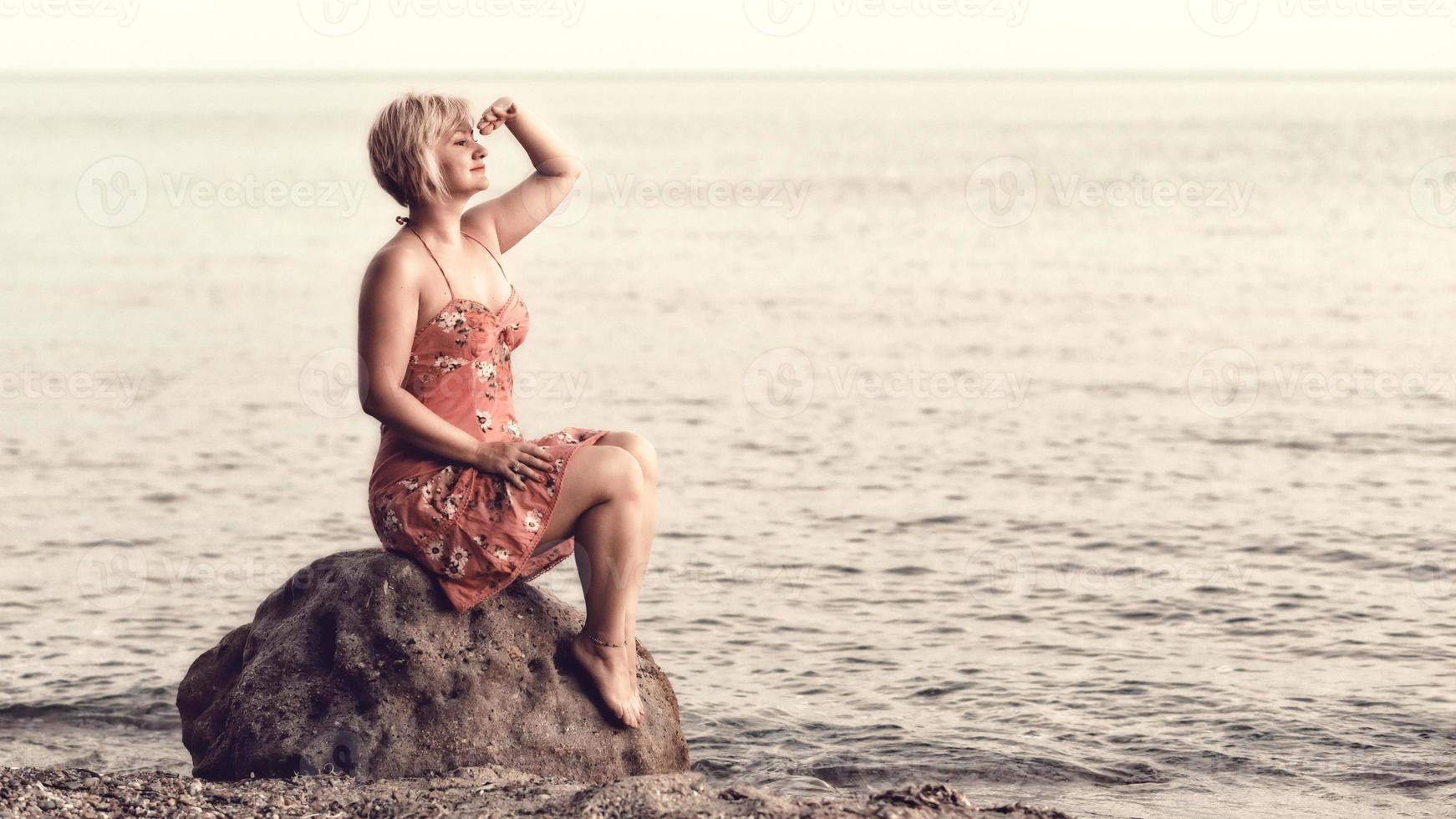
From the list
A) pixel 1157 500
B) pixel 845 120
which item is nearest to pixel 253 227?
pixel 1157 500

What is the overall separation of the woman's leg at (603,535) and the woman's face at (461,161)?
3.58 feet

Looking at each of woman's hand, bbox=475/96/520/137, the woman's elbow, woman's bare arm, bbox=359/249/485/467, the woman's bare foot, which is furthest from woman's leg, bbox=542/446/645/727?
woman's hand, bbox=475/96/520/137

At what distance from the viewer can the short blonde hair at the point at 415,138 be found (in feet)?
20.0

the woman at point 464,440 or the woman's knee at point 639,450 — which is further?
the woman's knee at point 639,450

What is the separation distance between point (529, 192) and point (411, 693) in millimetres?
2023

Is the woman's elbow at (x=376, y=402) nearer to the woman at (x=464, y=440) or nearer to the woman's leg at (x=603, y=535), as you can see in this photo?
the woman at (x=464, y=440)

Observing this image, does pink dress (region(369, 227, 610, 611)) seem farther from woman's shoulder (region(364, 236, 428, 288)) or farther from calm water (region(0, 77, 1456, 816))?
calm water (region(0, 77, 1456, 816))

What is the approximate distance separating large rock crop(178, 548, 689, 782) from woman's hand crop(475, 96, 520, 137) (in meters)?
1.67

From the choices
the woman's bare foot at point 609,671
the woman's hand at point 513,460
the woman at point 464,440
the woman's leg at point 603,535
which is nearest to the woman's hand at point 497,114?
the woman at point 464,440

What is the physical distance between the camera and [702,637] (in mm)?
10148

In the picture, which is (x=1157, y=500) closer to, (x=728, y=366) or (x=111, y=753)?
(x=728, y=366)

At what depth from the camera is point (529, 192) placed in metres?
6.70

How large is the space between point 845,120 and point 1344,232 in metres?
84.3

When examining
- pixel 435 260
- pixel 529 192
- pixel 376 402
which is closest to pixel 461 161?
pixel 435 260
